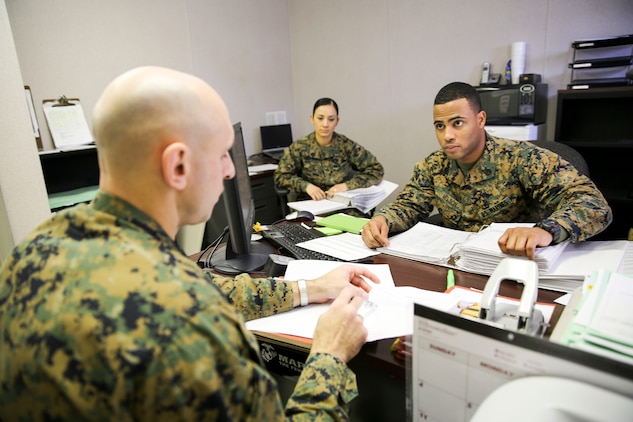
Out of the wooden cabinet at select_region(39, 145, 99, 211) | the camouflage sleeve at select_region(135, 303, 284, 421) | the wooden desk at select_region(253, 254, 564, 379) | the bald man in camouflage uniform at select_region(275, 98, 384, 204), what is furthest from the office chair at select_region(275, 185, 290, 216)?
the camouflage sleeve at select_region(135, 303, 284, 421)

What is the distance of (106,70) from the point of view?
120 inches

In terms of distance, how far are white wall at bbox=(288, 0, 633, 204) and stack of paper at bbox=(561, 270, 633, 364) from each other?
2857mm

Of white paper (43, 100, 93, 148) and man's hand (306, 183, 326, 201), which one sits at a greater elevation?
white paper (43, 100, 93, 148)

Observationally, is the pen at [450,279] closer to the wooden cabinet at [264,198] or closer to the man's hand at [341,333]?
the man's hand at [341,333]

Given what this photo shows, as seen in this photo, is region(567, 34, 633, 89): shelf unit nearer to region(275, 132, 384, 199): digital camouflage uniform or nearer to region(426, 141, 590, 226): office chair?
region(426, 141, 590, 226): office chair

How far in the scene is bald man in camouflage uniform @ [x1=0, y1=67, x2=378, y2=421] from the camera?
0.51 metres

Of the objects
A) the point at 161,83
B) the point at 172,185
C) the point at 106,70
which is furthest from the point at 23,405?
the point at 106,70

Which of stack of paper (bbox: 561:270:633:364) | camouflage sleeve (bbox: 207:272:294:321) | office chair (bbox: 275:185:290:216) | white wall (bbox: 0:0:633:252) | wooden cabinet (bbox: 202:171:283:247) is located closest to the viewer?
stack of paper (bbox: 561:270:633:364)

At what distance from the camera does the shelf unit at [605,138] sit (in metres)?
2.75

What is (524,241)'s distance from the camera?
1177mm

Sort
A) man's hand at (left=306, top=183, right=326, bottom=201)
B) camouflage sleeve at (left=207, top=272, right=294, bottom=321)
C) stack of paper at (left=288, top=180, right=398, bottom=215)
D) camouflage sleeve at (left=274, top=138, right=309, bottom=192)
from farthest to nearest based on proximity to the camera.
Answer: camouflage sleeve at (left=274, top=138, right=309, bottom=192), man's hand at (left=306, top=183, right=326, bottom=201), stack of paper at (left=288, top=180, right=398, bottom=215), camouflage sleeve at (left=207, top=272, right=294, bottom=321)

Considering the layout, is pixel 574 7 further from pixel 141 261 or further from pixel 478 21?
pixel 141 261

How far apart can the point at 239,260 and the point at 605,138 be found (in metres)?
2.85

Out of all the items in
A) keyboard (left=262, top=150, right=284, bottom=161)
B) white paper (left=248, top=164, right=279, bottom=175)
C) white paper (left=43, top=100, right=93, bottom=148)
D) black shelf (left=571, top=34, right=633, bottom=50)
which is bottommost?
white paper (left=248, top=164, right=279, bottom=175)
